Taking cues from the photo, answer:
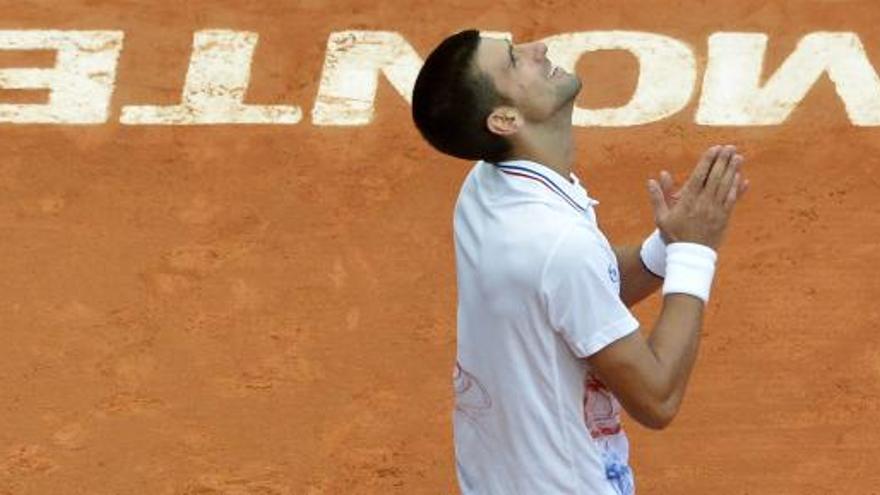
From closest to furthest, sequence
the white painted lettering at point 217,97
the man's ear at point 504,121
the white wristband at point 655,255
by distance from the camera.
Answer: the man's ear at point 504,121 → the white wristband at point 655,255 → the white painted lettering at point 217,97

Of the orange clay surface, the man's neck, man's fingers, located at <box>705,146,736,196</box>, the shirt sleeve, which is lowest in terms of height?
the shirt sleeve

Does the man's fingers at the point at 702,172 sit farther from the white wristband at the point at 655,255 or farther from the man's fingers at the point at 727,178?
the white wristband at the point at 655,255

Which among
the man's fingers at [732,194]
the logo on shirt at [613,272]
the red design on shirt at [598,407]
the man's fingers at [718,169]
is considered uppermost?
the man's fingers at [718,169]

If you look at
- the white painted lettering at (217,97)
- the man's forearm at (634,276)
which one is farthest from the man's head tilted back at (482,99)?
the white painted lettering at (217,97)

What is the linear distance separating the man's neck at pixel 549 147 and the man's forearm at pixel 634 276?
1.38 ft

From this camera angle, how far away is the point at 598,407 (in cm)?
416

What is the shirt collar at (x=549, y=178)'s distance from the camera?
4121 mm

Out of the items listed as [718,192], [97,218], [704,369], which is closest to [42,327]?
[97,218]

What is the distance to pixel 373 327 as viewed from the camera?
8023mm

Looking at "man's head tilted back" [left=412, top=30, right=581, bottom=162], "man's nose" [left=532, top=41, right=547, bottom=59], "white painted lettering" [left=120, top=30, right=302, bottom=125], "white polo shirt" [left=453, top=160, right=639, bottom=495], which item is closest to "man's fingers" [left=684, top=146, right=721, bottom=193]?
"white polo shirt" [left=453, top=160, right=639, bottom=495]

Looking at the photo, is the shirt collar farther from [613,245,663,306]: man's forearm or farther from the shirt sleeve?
[613,245,663,306]: man's forearm

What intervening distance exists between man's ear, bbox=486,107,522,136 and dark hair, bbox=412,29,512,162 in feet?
0.04

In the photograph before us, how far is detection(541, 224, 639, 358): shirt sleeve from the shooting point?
390 cm

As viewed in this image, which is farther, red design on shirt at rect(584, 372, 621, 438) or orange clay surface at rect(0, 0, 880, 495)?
orange clay surface at rect(0, 0, 880, 495)
